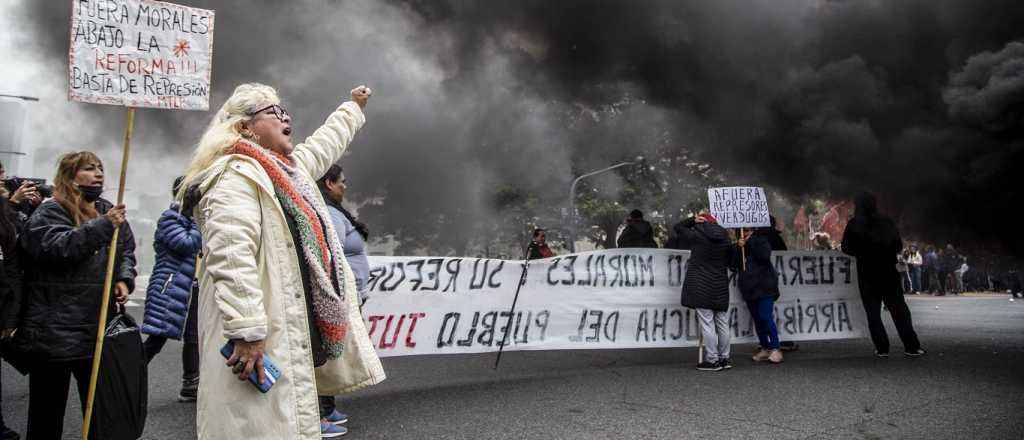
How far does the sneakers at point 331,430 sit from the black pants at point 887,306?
4.83m

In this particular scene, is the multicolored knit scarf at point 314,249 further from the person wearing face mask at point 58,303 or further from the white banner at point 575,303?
the white banner at point 575,303

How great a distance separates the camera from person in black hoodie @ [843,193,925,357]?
6211mm

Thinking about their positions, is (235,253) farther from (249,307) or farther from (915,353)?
(915,353)

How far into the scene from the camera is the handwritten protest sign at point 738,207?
6.20m

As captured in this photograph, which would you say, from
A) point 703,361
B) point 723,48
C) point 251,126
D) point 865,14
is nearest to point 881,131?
point 865,14

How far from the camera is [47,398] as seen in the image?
2787mm

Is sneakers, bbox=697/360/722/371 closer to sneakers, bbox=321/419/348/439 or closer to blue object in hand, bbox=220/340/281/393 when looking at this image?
sneakers, bbox=321/419/348/439

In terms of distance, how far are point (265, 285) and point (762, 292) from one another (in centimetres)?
497

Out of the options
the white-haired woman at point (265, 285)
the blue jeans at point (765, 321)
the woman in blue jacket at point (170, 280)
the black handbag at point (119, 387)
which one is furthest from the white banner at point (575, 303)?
the white-haired woman at point (265, 285)

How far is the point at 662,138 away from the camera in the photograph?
1182cm

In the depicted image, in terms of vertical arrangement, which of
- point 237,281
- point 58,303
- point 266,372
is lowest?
point 266,372

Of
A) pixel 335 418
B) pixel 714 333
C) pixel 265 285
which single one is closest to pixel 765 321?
pixel 714 333

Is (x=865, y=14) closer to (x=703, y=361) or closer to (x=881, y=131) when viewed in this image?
(x=881, y=131)

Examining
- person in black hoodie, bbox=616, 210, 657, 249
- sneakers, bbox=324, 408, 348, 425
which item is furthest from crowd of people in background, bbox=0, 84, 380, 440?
person in black hoodie, bbox=616, 210, 657, 249
